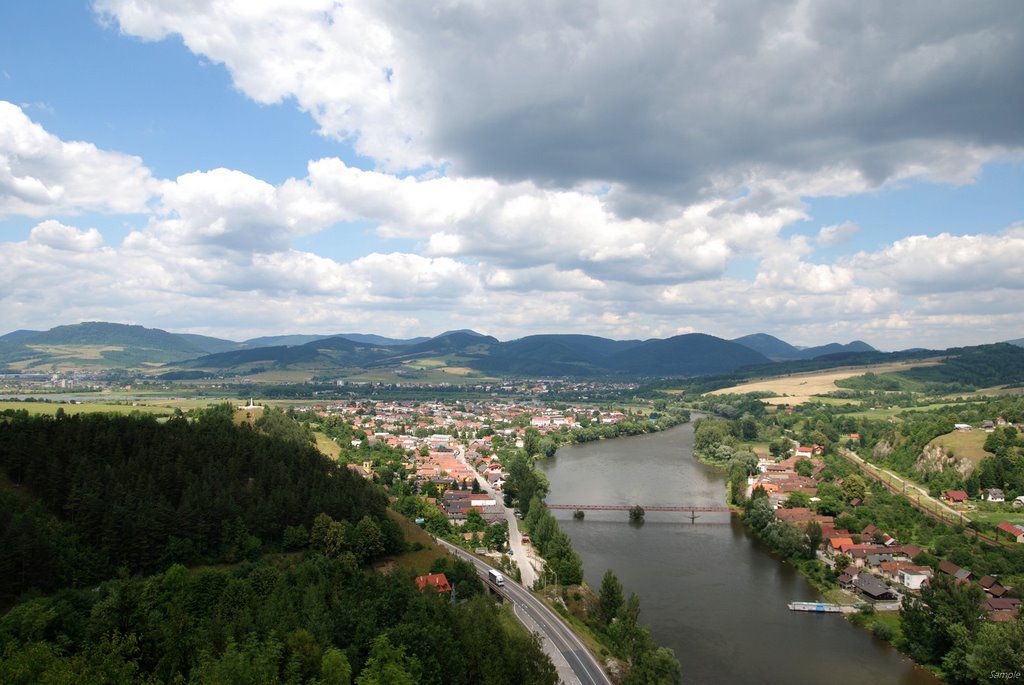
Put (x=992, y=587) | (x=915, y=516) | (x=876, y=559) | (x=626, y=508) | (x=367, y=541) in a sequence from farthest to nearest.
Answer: (x=626, y=508) < (x=915, y=516) < (x=876, y=559) < (x=992, y=587) < (x=367, y=541)

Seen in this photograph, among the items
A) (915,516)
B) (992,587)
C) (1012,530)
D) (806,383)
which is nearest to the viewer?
(992,587)

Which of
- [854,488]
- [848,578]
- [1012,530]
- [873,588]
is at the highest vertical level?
[854,488]

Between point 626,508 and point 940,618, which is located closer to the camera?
point 940,618

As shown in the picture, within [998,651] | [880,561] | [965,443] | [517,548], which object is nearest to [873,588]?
[880,561]

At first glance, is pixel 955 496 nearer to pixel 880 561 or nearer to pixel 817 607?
pixel 880 561

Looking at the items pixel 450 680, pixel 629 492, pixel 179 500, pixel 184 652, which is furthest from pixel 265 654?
pixel 629 492

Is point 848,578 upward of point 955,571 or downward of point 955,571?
downward

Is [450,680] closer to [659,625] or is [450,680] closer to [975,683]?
[659,625]
